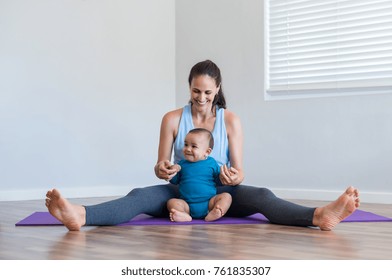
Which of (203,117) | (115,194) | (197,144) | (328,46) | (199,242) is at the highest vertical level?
(328,46)

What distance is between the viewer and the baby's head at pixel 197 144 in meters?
3.09

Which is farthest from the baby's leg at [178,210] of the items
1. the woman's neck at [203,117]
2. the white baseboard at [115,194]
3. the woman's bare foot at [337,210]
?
the white baseboard at [115,194]

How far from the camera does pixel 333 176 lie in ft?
14.9

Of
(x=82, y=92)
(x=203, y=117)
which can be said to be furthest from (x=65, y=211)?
(x=82, y=92)

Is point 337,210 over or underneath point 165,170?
underneath

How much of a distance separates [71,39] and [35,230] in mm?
2261

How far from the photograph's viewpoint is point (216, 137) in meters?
3.23

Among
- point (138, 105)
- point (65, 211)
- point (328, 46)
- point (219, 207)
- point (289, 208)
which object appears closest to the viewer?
point (65, 211)

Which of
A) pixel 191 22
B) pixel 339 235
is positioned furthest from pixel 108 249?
pixel 191 22

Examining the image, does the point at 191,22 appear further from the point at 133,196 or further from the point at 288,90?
the point at 133,196

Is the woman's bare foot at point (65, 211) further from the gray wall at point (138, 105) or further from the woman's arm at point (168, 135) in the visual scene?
the gray wall at point (138, 105)

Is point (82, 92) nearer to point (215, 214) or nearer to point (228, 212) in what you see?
point (228, 212)

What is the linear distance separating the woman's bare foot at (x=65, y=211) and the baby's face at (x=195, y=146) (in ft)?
1.82

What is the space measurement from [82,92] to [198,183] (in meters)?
2.06
